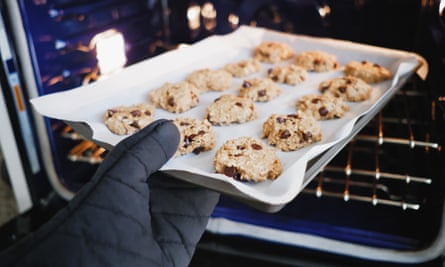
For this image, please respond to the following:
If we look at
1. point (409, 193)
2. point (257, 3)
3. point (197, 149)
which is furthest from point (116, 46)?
point (409, 193)

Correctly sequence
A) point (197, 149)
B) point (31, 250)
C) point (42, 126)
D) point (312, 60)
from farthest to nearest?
point (312, 60)
point (42, 126)
point (197, 149)
point (31, 250)

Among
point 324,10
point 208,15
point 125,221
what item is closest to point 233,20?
point 208,15

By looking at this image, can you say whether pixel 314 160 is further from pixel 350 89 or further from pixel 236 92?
pixel 236 92

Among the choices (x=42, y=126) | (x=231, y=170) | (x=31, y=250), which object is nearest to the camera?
(x=31, y=250)

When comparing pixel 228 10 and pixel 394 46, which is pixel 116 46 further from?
pixel 394 46

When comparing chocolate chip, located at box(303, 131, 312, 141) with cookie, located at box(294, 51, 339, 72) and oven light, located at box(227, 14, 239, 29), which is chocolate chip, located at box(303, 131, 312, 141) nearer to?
cookie, located at box(294, 51, 339, 72)

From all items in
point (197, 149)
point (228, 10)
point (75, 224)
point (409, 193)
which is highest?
point (228, 10)

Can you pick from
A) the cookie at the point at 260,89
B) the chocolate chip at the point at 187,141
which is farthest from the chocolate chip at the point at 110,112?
the cookie at the point at 260,89
